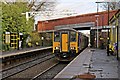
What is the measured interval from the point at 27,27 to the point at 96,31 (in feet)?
56.2

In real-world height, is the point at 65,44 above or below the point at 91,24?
below

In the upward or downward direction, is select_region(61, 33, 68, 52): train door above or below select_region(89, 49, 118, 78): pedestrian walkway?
above

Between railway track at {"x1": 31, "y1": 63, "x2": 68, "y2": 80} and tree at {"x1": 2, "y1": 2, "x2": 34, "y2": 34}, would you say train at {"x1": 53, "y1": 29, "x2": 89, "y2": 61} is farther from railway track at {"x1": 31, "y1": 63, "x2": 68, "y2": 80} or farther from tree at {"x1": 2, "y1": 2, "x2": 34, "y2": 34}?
tree at {"x1": 2, "y1": 2, "x2": 34, "y2": 34}

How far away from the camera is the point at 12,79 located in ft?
48.7

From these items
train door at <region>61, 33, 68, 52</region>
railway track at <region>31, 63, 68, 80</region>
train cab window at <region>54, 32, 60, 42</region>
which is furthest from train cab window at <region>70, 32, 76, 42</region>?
railway track at <region>31, 63, 68, 80</region>

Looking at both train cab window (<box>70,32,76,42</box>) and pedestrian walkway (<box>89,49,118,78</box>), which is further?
train cab window (<box>70,32,76,42</box>)

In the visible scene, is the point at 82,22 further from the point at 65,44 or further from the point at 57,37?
the point at 65,44

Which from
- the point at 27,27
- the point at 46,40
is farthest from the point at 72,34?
the point at 46,40

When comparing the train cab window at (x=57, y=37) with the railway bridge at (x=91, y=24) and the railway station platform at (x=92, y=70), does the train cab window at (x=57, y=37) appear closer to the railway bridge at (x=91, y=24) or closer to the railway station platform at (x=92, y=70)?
the railway station platform at (x=92, y=70)

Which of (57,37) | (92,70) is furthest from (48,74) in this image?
(57,37)

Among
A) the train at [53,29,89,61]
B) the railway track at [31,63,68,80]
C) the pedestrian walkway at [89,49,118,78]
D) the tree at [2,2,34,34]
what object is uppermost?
the tree at [2,2,34,34]

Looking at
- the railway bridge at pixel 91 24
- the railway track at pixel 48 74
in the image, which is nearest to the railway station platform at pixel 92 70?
the railway track at pixel 48 74

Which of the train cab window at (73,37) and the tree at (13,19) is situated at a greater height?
the tree at (13,19)

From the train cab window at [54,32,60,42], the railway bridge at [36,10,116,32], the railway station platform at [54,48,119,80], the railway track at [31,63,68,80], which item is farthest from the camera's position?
the railway bridge at [36,10,116,32]
